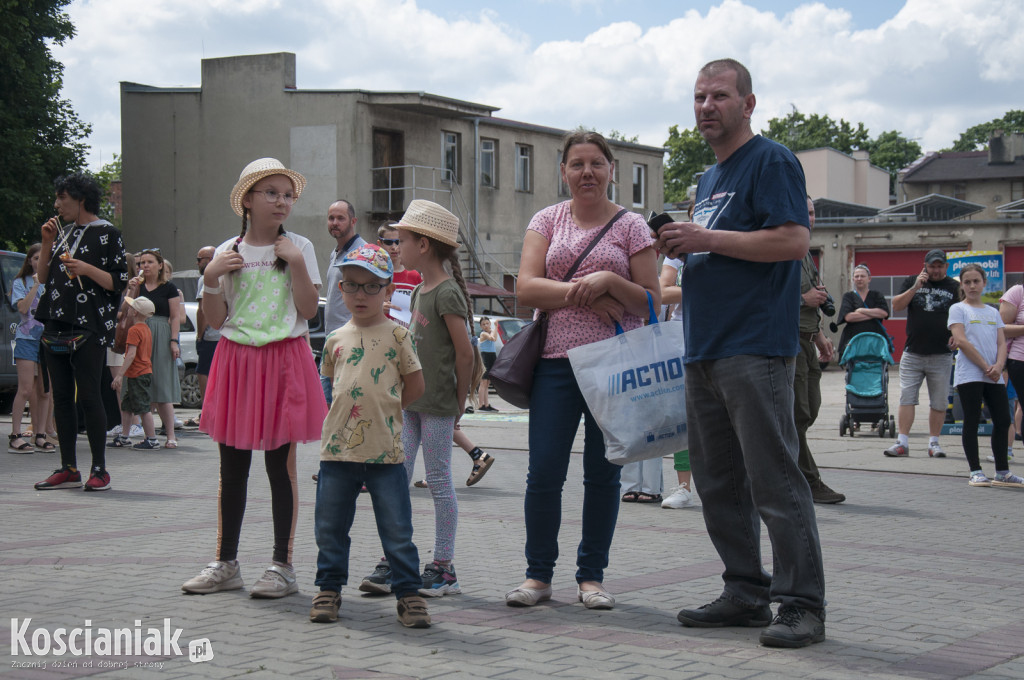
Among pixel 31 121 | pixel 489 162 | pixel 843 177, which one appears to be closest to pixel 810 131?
pixel 843 177

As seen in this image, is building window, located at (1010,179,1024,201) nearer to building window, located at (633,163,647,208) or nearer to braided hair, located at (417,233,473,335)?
building window, located at (633,163,647,208)

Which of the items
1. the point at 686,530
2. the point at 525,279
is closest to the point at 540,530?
the point at 525,279

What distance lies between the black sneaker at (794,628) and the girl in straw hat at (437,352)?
1.70m

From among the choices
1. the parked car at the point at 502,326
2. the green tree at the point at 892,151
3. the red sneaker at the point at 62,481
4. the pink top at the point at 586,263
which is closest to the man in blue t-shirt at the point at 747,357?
the pink top at the point at 586,263

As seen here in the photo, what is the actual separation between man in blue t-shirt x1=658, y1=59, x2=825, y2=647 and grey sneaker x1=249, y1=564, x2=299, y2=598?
1.83 metres

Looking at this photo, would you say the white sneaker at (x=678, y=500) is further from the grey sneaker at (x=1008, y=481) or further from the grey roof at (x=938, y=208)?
the grey roof at (x=938, y=208)

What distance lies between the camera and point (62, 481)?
930 cm

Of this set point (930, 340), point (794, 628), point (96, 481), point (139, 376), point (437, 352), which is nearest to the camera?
point (794, 628)

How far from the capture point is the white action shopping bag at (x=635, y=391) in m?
5.12

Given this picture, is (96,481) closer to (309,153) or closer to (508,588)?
(508,588)

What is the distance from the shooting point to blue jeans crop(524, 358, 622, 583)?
5383 millimetres

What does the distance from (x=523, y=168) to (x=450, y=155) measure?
12.4ft

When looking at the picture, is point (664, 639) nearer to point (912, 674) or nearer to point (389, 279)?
point (912, 674)

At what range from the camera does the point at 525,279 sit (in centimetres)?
550
